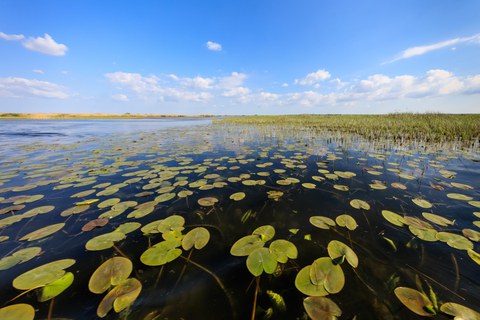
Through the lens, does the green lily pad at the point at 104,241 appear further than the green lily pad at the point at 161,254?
Yes

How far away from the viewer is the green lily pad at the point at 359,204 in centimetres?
255

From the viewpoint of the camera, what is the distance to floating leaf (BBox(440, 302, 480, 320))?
3.87ft

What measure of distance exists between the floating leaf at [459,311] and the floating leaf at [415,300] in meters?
0.07

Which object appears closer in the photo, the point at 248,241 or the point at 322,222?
the point at 248,241

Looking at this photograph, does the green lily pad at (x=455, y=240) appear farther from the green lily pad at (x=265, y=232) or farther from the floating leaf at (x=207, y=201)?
the floating leaf at (x=207, y=201)

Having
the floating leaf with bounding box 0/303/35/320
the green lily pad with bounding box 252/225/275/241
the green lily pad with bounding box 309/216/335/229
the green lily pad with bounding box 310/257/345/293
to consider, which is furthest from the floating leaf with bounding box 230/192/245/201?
the floating leaf with bounding box 0/303/35/320

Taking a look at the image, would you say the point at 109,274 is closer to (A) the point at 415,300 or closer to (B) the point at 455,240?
(A) the point at 415,300

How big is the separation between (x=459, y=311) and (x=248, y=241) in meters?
1.57

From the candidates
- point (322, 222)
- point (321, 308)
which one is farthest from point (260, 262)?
point (322, 222)

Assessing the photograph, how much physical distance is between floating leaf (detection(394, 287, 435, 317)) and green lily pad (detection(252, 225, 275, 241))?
42.4 inches

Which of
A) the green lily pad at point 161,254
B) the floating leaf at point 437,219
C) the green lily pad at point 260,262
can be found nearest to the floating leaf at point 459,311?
the green lily pad at point 260,262

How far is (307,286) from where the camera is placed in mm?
1372

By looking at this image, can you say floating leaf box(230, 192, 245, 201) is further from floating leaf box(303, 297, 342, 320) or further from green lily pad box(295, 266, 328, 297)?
floating leaf box(303, 297, 342, 320)

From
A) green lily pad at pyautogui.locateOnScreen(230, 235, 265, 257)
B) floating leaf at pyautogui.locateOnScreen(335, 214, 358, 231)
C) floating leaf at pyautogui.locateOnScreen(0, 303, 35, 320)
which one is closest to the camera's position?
floating leaf at pyautogui.locateOnScreen(0, 303, 35, 320)
